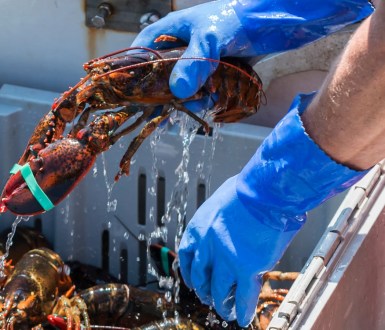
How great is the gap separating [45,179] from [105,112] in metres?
0.29

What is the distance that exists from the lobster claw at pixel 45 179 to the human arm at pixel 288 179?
373 millimetres

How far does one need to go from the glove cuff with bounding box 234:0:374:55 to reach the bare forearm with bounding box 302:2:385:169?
0.50 metres

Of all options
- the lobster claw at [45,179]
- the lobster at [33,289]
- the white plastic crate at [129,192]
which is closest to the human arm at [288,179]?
the lobster claw at [45,179]

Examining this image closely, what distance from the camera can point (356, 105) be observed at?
175 centimetres

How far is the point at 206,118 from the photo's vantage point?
2525 mm

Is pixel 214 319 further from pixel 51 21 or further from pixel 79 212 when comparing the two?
pixel 51 21

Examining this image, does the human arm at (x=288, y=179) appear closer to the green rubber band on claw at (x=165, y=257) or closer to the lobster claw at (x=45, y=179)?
the lobster claw at (x=45, y=179)

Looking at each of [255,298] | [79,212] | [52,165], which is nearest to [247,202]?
[255,298]

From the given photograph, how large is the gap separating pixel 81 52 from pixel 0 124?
1.36 feet

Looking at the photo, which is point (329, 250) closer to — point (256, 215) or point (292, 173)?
point (256, 215)

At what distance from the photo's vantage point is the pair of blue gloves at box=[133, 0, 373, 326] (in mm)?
1972

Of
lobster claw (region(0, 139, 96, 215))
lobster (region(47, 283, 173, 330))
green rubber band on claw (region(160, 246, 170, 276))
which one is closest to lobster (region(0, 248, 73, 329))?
lobster (region(47, 283, 173, 330))

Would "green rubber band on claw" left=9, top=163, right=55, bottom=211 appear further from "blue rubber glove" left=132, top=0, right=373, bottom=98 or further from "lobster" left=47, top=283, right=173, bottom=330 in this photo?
"lobster" left=47, top=283, right=173, bottom=330

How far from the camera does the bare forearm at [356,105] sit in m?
1.66
